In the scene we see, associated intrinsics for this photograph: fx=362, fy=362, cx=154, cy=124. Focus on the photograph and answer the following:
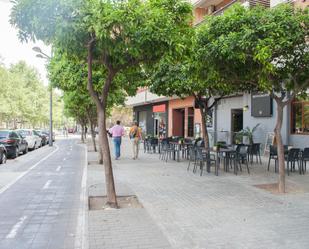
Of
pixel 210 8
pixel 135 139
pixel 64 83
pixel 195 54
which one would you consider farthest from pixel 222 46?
pixel 210 8

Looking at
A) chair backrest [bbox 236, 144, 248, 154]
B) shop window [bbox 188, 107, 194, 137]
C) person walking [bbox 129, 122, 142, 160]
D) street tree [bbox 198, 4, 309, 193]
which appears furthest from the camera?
shop window [bbox 188, 107, 194, 137]

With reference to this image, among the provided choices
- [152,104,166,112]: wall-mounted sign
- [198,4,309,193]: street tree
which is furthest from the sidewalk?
[152,104,166,112]: wall-mounted sign

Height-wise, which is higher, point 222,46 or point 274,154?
point 222,46

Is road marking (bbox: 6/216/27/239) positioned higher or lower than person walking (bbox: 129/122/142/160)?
lower

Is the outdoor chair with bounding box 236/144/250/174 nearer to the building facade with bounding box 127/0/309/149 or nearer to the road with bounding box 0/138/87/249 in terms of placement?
the building facade with bounding box 127/0/309/149

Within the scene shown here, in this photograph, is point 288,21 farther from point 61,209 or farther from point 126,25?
point 61,209

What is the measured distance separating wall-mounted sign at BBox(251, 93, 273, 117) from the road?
1038cm

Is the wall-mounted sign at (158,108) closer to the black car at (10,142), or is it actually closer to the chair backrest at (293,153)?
the black car at (10,142)

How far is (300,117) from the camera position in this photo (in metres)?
16.7

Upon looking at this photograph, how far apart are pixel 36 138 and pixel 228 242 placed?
24.4 metres

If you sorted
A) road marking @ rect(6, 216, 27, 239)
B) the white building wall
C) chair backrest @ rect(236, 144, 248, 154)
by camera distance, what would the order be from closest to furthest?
road marking @ rect(6, 216, 27, 239), chair backrest @ rect(236, 144, 248, 154), the white building wall

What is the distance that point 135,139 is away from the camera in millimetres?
17125

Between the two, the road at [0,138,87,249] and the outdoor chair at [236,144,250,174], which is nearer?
the road at [0,138,87,249]

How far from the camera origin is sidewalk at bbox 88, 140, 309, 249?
5.23 meters
